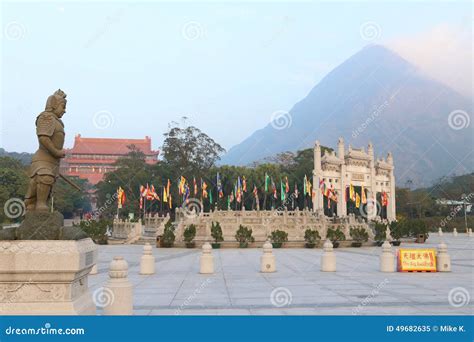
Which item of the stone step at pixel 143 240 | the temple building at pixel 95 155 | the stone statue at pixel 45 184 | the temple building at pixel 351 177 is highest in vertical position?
the temple building at pixel 95 155

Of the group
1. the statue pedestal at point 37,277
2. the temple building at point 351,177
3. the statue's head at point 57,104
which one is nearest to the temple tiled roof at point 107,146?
the temple building at point 351,177

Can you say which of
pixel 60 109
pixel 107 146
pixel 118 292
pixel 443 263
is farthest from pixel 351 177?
pixel 107 146

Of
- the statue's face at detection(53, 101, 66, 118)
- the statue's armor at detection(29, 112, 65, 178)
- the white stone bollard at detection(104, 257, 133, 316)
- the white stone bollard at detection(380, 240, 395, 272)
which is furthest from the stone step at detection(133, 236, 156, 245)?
the statue's armor at detection(29, 112, 65, 178)

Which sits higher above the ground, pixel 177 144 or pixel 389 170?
pixel 177 144

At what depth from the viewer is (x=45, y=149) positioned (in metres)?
6.55

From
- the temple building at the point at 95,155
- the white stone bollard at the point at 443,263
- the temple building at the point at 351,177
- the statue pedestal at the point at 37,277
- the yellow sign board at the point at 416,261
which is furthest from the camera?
the temple building at the point at 95,155

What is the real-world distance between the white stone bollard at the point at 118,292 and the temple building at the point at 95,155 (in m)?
95.2

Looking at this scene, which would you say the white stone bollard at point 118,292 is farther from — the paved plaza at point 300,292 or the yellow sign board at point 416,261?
the yellow sign board at point 416,261

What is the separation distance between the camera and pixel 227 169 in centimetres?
6412

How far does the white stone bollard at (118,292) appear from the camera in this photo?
6.79 metres

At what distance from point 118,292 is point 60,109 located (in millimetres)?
2916

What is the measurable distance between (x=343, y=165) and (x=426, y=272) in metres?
40.7
